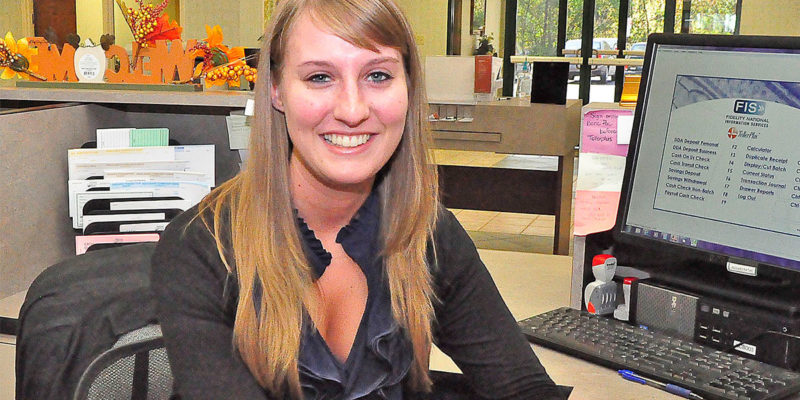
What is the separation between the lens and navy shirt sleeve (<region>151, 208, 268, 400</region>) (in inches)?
40.1

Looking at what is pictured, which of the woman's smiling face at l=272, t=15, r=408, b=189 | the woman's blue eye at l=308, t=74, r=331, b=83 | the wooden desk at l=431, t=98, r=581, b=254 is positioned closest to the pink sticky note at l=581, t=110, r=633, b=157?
the woman's smiling face at l=272, t=15, r=408, b=189

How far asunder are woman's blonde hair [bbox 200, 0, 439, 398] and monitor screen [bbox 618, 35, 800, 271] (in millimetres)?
427

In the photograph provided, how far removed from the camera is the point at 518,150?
450cm

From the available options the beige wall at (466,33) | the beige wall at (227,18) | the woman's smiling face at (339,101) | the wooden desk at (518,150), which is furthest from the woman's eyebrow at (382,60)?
the beige wall at (466,33)

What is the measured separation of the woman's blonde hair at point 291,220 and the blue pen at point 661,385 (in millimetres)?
280

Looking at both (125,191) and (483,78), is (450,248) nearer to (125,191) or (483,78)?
(125,191)

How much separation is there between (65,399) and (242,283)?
0.25m

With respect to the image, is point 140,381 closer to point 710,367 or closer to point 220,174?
point 710,367

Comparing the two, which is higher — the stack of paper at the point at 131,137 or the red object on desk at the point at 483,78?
the red object on desk at the point at 483,78

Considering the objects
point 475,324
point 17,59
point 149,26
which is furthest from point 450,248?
point 17,59

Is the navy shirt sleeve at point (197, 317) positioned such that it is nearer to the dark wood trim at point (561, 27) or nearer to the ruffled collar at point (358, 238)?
the ruffled collar at point (358, 238)

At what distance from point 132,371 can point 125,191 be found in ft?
2.46

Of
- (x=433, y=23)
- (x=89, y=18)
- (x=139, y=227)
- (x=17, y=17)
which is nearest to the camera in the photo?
(x=139, y=227)

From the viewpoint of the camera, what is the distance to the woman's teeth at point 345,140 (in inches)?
43.3
